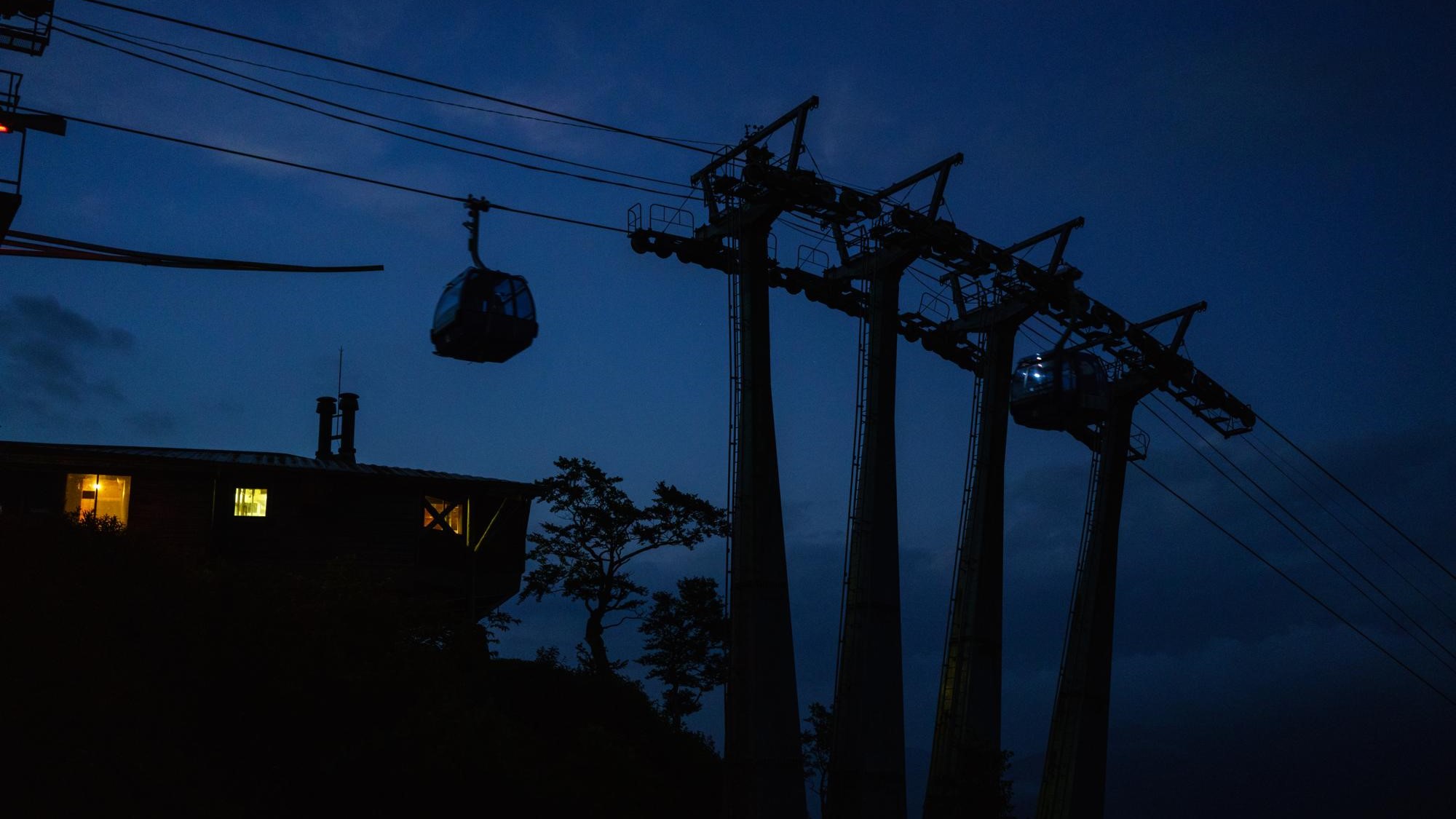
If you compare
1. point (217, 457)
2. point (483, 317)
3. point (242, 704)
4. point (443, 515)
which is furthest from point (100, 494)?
point (483, 317)

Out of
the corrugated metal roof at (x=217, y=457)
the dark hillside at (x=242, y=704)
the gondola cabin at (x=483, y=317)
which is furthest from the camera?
the corrugated metal roof at (x=217, y=457)

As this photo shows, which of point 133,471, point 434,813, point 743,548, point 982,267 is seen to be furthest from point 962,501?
point 133,471

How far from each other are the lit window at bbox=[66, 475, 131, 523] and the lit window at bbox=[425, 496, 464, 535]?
28.1 feet

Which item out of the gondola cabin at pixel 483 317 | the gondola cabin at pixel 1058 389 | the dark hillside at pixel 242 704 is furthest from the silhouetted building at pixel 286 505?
the gondola cabin at pixel 1058 389

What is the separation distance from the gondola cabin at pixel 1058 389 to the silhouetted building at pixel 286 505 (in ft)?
54.6

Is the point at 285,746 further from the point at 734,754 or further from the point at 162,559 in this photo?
the point at 734,754

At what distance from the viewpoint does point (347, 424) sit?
45.0 metres

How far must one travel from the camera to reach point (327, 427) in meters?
45.2

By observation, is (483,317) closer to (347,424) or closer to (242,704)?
(242,704)

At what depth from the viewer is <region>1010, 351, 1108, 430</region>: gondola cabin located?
3541 cm

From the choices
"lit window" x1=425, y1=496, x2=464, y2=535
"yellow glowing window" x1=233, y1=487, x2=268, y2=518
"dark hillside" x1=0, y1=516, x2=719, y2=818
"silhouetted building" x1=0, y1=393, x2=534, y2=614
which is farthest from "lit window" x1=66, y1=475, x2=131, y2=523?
"lit window" x1=425, y1=496, x2=464, y2=535

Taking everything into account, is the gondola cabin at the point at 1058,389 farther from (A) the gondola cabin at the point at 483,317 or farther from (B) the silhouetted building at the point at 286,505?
(A) the gondola cabin at the point at 483,317

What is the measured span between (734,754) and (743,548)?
431 centimetres

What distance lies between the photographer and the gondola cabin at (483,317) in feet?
68.8
